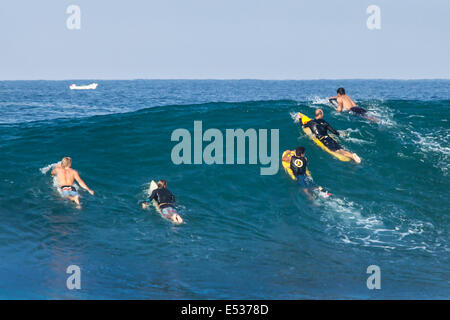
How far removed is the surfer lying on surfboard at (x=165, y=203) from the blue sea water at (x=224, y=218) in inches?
14.8

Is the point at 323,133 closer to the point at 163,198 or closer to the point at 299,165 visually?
the point at 299,165

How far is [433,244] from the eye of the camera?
45.0 ft

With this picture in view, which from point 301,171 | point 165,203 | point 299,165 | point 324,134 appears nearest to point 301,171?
point 301,171

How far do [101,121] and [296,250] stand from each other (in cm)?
1418

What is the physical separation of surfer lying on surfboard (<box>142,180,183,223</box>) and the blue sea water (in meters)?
0.38

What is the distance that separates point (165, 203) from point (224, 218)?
194cm

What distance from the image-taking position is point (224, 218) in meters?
15.2

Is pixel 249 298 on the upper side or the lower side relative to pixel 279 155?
lower

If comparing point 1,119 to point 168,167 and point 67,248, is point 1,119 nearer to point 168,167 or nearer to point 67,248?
point 168,167

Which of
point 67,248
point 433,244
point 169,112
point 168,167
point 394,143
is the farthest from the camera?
point 169,112

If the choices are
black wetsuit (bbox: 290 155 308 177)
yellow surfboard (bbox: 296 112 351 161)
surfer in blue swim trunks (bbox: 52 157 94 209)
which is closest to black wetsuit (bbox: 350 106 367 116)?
yellow surfboard (bbox: 296 112 351 161)

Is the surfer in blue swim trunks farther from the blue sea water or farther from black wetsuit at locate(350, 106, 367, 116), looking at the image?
black wetsuit at locate(350, 106, 367, 116)

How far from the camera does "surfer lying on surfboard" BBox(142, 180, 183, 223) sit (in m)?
14.3

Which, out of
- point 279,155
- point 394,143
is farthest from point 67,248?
point 394,143
